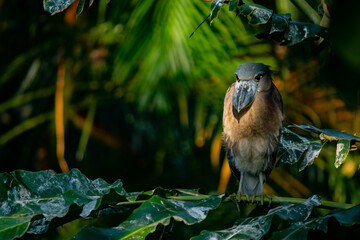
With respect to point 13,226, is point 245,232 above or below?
below

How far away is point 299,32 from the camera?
800mm

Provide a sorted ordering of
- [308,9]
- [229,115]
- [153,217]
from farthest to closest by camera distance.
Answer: [229,115], [308,9], [153,217]

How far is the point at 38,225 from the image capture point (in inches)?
32.4

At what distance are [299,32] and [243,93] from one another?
1.32 feet

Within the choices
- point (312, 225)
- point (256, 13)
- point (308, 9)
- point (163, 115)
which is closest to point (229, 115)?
point (308, 9)

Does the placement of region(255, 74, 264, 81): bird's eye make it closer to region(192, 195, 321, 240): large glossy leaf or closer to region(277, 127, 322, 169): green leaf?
region(277, 127, 322, 169): green leaf

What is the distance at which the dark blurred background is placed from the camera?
1865 millimetres

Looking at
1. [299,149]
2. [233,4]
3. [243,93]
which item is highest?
[233,4]

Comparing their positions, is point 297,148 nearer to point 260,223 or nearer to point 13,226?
point 260,223

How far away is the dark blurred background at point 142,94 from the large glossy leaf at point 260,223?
92 cm

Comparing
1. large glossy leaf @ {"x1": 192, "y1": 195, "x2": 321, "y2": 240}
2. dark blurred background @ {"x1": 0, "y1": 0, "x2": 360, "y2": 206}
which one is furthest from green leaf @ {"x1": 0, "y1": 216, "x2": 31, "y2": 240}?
dark blurred background @ {"x1": 0, "y1": 0, "x2": 360, "y2": 206}

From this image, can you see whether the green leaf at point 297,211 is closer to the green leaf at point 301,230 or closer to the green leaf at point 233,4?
the green leaf at point 301,230

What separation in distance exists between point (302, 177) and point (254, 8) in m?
2.10

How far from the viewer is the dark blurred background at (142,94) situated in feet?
6.12
